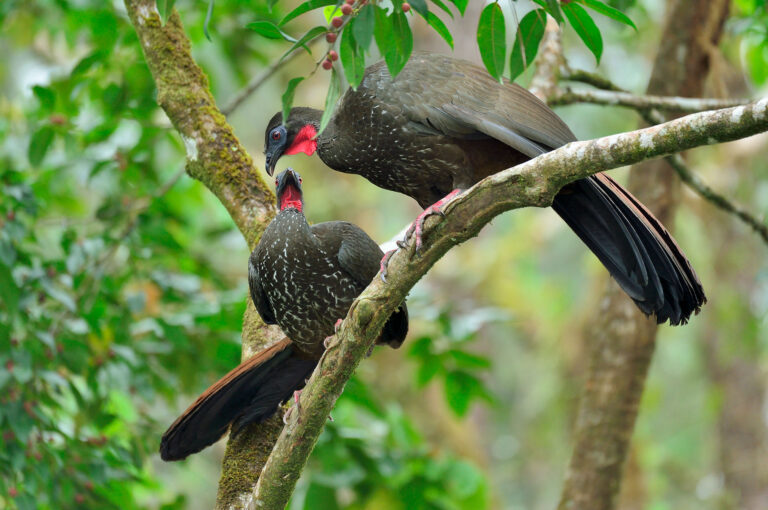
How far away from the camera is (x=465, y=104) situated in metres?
2.97

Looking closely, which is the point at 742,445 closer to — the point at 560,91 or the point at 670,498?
the point at 670,498

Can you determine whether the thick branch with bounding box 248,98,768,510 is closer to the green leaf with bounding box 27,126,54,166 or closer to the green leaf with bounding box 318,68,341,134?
the green leaf with bounding box 318,68,341,134

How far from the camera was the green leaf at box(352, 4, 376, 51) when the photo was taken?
75.7 inches

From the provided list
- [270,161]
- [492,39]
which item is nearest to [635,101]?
[270,161]

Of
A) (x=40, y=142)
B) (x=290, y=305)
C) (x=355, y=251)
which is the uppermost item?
(x=40, y=142)

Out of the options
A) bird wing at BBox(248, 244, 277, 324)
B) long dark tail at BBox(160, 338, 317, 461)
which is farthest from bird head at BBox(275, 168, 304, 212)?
long dark tail at BBox(160, 338, 317, 461)

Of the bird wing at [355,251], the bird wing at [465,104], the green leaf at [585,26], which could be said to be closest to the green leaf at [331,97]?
the green leaf at [585,26]

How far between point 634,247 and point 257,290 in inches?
59.7

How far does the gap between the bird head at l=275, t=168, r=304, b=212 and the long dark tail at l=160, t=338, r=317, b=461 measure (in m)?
0.70

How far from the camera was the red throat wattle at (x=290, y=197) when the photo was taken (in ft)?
11.4

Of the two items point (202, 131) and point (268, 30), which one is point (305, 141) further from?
point (268, 30)

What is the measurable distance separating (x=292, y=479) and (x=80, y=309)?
1.65 metres

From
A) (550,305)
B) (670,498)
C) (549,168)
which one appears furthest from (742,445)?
(549,168)

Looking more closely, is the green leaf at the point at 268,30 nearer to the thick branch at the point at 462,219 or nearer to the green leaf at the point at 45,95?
the thick branch at the point at 462,219
